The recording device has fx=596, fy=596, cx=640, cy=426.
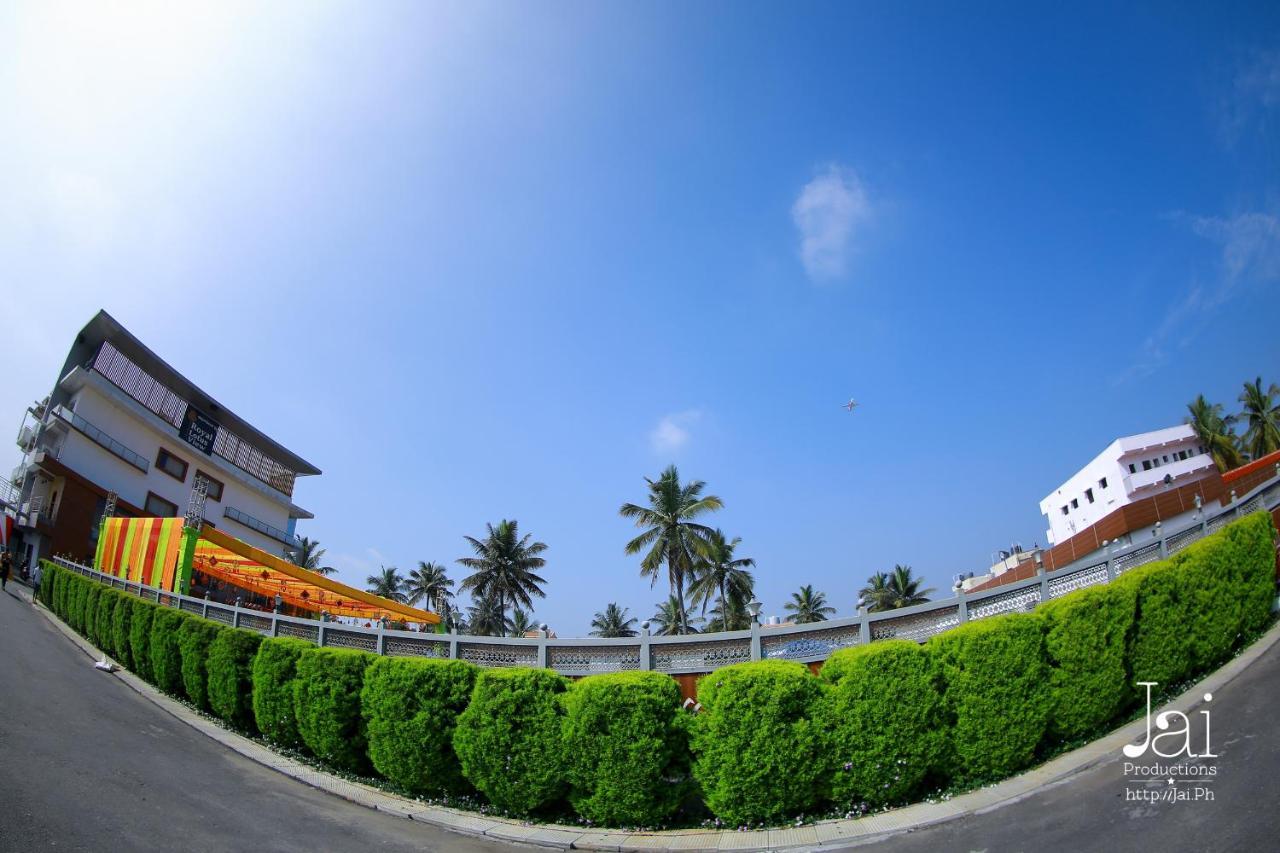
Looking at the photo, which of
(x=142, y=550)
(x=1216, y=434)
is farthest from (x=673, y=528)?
(x=1216, y=434)

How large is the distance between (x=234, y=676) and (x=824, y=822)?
1190 centimetres

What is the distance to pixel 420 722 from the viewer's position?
9.28 metres

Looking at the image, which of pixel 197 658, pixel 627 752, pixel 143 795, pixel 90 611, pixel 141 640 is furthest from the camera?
pixel 90 611

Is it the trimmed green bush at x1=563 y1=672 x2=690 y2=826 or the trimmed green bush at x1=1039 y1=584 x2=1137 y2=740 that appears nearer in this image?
the trimmed green bush at x1=1039 y1=584 x2=1137 y2=740

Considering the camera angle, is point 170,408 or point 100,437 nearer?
point 100,437

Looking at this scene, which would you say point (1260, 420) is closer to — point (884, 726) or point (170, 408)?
point (884, 726)

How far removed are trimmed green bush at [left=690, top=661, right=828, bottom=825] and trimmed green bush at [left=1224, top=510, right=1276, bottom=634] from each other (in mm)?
7157

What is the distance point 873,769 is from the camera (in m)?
7.36

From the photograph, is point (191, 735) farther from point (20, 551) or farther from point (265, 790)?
point (20, 551)

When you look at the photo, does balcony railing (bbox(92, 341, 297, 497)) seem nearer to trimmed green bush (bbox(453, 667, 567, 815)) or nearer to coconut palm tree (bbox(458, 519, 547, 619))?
coconut palm tree (bbox(458, 519, 547, 619))

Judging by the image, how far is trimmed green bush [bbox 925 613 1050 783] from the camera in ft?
24.0

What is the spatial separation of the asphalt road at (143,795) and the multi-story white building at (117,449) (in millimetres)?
27180

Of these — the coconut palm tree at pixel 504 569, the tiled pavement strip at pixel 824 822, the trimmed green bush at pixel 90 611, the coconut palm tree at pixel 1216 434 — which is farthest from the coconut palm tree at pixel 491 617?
the coconut palm tree at pixel 1216 434

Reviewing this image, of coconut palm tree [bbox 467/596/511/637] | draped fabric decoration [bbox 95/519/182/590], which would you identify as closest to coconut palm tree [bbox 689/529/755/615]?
coconut palm tree [bbox 467/596/511/637]
